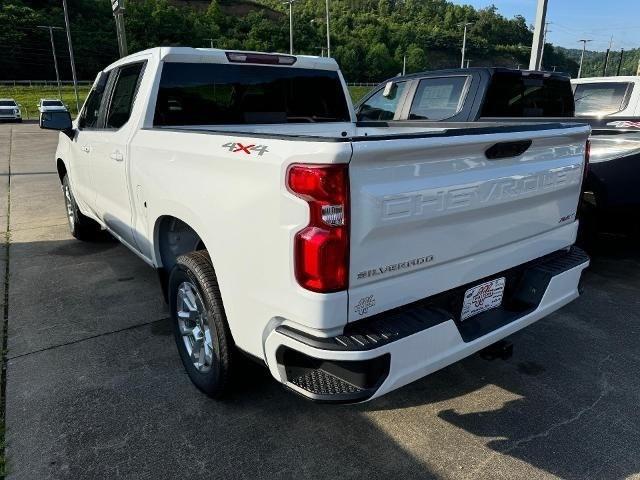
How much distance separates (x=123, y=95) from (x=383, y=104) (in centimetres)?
371

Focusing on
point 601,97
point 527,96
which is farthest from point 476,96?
point 601,97

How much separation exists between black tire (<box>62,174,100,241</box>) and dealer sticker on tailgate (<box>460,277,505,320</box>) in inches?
185

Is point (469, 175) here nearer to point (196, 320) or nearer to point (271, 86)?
point (196, 320)

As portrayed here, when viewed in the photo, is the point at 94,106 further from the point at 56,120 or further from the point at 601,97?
the point at 601,97

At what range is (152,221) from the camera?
316cm

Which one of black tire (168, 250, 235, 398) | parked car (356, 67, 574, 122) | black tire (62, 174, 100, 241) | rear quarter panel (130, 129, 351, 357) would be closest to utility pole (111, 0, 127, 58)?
black tire (62, 174, 100, 241)

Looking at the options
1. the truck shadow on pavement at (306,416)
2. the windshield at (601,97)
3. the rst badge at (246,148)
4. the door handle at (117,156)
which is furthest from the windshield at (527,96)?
the rst badge at (246,148)

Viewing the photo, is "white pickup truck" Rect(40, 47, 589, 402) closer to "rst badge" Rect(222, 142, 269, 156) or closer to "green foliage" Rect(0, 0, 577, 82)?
A: "rst badge" Rect(222, 142, 269, 156)

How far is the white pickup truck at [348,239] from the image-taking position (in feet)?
6.16

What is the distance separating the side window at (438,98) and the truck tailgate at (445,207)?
2966 mm

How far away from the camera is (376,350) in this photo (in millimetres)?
1901

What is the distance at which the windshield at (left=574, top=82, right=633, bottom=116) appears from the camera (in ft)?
23.8

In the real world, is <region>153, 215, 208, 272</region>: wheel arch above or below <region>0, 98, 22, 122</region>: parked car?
above

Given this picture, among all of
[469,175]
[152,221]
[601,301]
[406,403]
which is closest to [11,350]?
[152,221]
